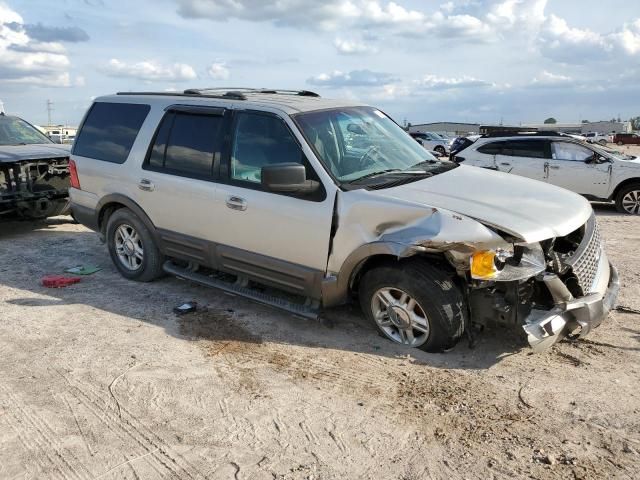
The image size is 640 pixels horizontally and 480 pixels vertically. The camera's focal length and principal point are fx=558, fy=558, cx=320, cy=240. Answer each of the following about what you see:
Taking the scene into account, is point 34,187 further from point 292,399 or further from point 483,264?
point 483,264

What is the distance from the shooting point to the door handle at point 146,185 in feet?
18.5

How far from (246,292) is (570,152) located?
8.71 m

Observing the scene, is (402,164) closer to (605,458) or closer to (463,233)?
(463,233)

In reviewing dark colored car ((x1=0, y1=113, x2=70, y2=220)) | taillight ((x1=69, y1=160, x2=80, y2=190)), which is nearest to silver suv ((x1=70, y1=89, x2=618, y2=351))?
taillight ((x1=69, y1=160, x2=80, y2=190))

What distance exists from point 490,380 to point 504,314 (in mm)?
470

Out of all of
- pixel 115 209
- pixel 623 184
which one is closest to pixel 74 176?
pixel 115 209

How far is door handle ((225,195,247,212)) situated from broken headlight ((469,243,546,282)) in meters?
2.03

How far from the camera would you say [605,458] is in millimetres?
3033

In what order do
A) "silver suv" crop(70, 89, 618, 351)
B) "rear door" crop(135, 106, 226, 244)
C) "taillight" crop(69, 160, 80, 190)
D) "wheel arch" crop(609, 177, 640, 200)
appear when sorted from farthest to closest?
"wheel arch" crop(609, 177, 640, 200)
"taillight" crop(69, 160, 80, 190)
"rear door" crop(135, 106, 226, 244)
"silver suv" crop(70, 89, 618, 351)

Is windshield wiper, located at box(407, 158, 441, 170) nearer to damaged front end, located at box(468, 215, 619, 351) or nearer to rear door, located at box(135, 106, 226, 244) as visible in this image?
damaged front end, located at box(468, 215, 619, 351)

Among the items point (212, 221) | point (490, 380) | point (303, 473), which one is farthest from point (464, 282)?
point (212, 221)

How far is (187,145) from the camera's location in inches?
211

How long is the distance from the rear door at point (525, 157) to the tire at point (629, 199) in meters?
1.48

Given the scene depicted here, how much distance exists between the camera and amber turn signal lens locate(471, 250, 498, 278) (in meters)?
3.77
